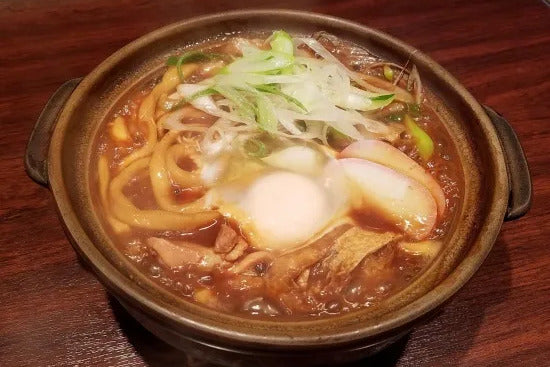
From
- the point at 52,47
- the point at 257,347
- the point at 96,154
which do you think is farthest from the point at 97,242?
the point at 52,47

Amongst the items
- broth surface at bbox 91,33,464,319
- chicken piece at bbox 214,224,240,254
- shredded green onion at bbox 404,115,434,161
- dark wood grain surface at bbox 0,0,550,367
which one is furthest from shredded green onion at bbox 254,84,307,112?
dark wood grain surface at bbox 0,0,550,367

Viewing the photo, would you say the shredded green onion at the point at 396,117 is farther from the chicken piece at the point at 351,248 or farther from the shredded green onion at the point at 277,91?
the chicken piece at the point at 351,248

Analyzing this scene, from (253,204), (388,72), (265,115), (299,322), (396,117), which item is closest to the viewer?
(299,322)

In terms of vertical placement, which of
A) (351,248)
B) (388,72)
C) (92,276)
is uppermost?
(388,72)

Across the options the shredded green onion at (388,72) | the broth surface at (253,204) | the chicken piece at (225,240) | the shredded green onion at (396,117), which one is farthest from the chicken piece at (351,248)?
the shredded green onion at (388,72)

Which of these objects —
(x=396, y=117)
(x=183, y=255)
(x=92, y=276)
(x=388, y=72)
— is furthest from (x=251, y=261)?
(x=388, y=72)

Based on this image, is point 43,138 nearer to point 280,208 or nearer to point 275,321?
point 280,208

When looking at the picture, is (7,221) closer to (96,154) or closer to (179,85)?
(96,154)
